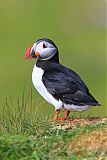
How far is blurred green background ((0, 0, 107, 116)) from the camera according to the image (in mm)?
32228

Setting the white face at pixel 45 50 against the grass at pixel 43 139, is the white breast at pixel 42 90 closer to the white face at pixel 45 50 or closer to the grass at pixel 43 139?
the white face at pixel 45 50

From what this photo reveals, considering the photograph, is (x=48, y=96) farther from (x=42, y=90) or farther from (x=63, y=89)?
(x=63, y=89)

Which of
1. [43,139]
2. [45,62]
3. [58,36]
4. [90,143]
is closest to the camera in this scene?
[90,143]

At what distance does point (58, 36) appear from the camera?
147ft

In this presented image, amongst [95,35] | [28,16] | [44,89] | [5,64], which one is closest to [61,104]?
[44,89]

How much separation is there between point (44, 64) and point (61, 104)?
0.91m

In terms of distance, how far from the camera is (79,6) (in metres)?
53.8

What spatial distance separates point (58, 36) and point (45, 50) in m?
33.0

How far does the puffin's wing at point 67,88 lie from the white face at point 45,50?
727mm

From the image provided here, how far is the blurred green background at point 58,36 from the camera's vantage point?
106 ft

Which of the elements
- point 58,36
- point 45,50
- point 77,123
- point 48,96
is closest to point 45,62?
point 45,50

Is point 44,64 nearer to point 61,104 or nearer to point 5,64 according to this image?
point 61,104

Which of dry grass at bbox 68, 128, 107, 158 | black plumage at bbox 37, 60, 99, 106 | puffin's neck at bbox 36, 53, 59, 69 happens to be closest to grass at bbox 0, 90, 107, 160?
dry grass at bbox 68, 128, 107, 158

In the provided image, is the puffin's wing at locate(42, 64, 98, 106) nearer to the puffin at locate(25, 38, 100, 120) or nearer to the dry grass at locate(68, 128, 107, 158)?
the puffin at locate(25, 38, 100, 120)
